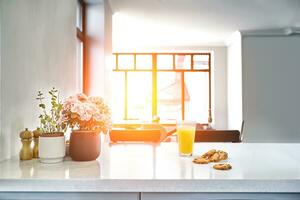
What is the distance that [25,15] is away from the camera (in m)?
1.55

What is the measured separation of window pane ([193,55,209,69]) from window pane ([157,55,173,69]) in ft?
2.13

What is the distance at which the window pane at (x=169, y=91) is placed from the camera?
7.69 meters

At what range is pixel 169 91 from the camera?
25.3 ft

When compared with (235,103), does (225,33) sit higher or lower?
higher

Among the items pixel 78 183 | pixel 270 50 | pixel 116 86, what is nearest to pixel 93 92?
pixel 78 183

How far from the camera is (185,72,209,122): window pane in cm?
766

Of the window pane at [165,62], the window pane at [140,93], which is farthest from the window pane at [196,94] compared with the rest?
the window pane at [140,93]

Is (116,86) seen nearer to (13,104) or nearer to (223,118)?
(223,118)

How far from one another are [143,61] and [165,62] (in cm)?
59

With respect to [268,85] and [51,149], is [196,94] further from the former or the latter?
[51,149]

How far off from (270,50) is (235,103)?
1.40 m

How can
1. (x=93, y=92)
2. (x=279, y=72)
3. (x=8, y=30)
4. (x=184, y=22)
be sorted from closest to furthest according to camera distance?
(x=8, y=30) < (x=93, y=92) < (x=184, y=22) < (x=279, y=72)

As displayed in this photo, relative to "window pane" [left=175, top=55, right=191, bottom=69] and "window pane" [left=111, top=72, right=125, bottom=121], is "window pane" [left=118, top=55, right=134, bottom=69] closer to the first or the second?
"window pane" [left=111, top=72, right=125, bottom=121]

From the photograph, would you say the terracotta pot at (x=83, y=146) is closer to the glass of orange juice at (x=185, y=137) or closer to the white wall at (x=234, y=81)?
the glass of orange juice at (x=185, y=137)
